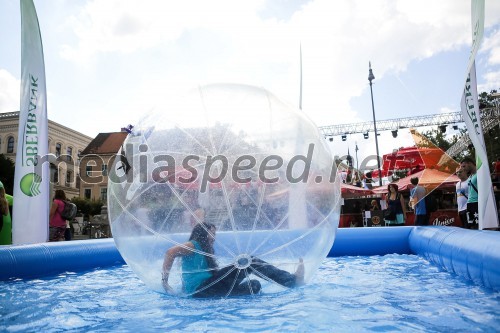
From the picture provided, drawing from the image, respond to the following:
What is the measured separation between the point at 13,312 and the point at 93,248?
10.3 feet

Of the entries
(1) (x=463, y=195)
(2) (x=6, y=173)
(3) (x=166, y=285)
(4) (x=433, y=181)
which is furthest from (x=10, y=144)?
(3) (x=166, y=285)

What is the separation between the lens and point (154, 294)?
4191mm

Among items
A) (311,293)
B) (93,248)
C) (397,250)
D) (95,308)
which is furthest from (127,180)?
(397,250)

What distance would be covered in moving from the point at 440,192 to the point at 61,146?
3953 centimetres

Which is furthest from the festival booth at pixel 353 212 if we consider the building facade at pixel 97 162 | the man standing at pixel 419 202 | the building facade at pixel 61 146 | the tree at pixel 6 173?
the building facade at pixel 97 162

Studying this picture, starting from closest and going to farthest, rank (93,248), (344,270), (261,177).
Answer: (261,177) < (344,270) < (93,248)

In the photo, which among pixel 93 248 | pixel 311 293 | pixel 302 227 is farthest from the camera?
pixel 93 248

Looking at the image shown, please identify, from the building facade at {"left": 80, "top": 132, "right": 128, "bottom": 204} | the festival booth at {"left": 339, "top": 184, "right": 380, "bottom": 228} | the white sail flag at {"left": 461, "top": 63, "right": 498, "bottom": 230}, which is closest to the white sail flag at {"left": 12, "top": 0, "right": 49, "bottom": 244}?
the white sail flag at {"left": 461, "top": 63, "right": 498, "bottom": 230}

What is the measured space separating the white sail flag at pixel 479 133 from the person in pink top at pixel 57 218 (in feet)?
23.9

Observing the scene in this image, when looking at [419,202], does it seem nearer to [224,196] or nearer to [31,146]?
[224,196]

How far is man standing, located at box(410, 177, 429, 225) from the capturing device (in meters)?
8.71

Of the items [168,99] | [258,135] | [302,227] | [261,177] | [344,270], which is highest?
[168,99]

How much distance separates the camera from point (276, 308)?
11.3 feet

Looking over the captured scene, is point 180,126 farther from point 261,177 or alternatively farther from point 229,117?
point 261,177
